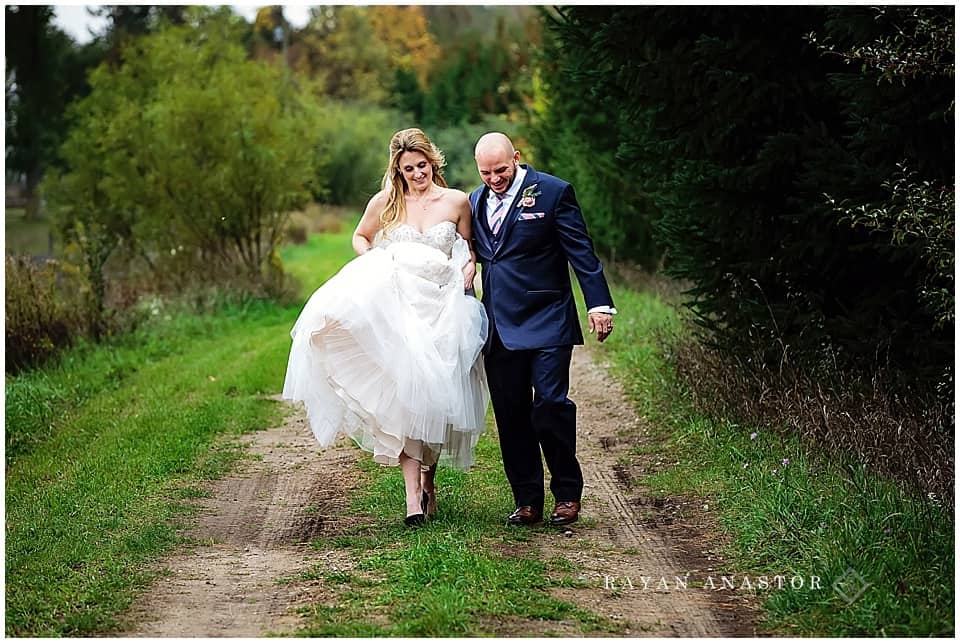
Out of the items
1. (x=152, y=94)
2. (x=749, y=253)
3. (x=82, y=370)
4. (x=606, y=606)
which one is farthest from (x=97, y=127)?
(x=606, y=606)

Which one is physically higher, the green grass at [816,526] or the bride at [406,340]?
the bride at [406,340]

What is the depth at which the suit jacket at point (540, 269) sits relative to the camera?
21.2ft

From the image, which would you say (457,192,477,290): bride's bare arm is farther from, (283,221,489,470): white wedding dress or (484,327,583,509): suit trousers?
(484,327,583,509): suit trousers

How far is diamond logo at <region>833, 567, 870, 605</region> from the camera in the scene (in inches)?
197

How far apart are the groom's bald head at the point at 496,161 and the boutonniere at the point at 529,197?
0.12 metres

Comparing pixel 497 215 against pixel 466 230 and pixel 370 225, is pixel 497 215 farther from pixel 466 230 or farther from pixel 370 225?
pixel 370 225

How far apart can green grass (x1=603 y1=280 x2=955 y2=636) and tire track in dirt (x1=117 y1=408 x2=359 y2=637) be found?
1.96 m

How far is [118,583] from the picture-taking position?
5570mm

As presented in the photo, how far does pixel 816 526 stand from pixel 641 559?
0.86 m

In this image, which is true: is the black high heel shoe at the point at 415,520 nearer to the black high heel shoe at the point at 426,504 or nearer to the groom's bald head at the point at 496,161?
the black high heel shoe at the point at 426,504

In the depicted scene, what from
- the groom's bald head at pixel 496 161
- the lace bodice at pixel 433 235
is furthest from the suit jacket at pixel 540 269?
the lace bodice at pixel 433 235

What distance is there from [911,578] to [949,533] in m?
0.52

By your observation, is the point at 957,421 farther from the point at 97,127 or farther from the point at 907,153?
the point at 97,127

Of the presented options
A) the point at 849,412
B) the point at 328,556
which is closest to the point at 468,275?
the point at 328,556
